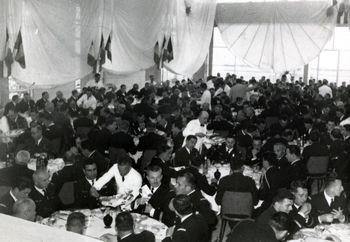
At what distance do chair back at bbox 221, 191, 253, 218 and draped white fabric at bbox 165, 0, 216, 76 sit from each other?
7.58m

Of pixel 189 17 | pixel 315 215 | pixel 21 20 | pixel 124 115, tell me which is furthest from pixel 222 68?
pixel 315 215

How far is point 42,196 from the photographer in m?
5.04

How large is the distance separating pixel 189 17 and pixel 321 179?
729cm

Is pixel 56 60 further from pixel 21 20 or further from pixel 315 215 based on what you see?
pixel 315 215

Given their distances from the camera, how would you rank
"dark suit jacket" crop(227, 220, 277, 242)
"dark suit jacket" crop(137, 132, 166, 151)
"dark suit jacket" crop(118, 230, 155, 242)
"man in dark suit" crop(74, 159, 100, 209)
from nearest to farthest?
1. "dark suit jacket" crop(227, 220, 277, 242)
2. "dark suit jacket" crop(118, 230, 155, 242)
3. "man in dark suit" crop(74, 159, 100, 209)
4. "dark suit jacket" crop(137, 132, 166, 151)

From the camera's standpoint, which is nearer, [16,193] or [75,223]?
[75,223]

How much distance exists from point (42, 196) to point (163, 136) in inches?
117

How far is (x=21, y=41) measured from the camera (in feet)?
25.5

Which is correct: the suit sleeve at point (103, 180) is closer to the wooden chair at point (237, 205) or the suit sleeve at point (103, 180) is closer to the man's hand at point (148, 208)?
the man's hand at point (148, 208)

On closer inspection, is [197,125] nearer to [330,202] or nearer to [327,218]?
[330,202]

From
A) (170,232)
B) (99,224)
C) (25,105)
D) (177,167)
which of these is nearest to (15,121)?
(25,105)

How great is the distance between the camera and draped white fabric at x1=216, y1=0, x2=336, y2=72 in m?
12.0

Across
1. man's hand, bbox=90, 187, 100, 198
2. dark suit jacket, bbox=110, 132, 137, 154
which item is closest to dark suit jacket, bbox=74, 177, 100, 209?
man's hand, bbox=90, 187, 100, 198

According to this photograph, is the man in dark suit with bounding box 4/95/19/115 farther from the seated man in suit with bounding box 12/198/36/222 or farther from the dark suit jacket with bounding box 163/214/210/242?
the dark suit jacket with bounding box 163/214/210/242
